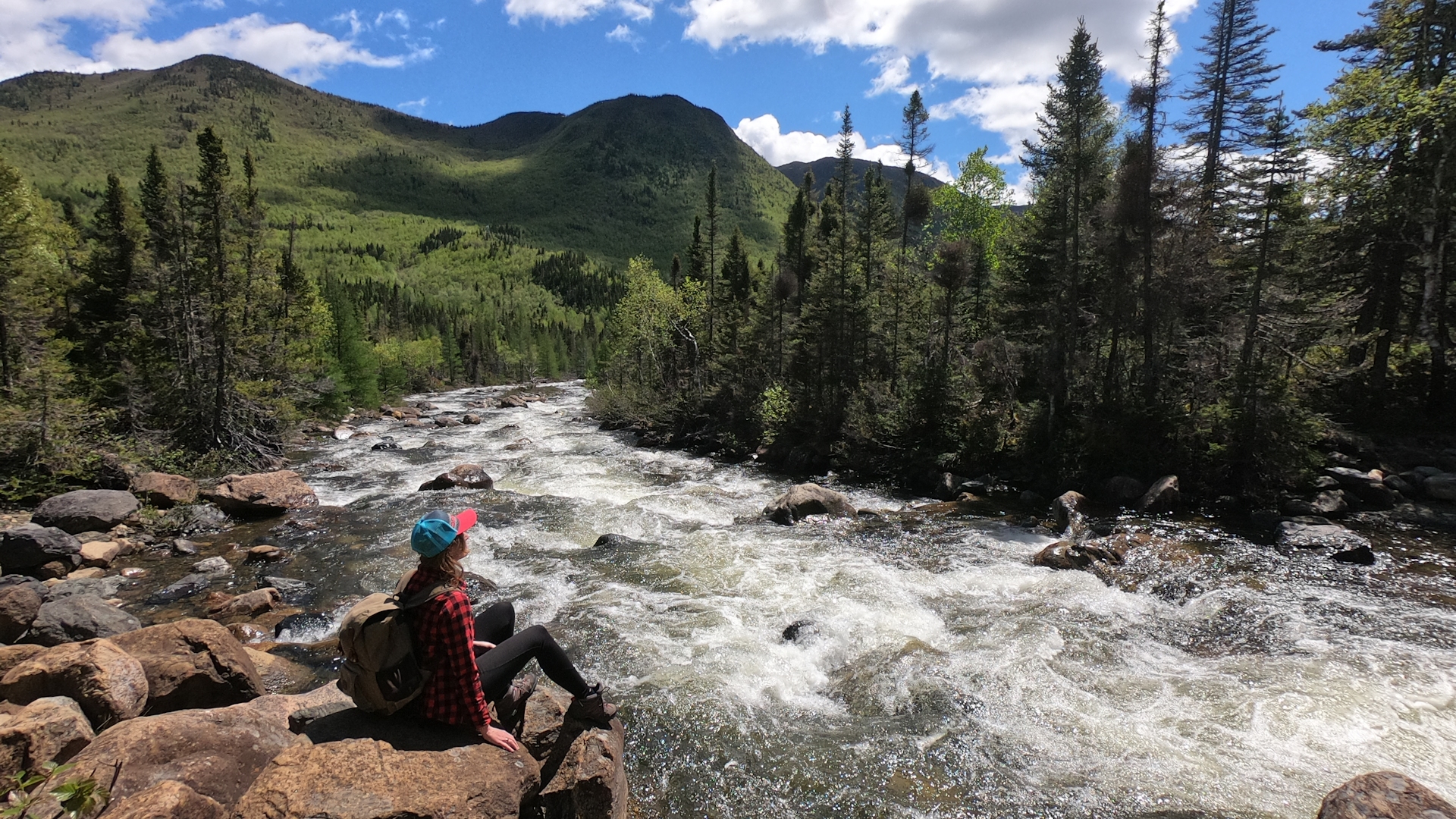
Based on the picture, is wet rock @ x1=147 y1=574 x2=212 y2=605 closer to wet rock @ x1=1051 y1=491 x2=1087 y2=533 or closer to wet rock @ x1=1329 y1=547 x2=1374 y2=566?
wet rock @ x1=1051 y1=491 x2=1087 y2=533

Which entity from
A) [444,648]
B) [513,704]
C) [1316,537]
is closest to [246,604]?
[513,704]

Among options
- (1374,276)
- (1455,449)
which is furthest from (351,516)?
(1374,276)

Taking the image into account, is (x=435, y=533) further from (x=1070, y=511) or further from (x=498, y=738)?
(x=1070, y=511)

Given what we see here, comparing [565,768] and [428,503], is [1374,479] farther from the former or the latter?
[428,503]

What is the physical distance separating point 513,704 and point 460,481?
58.9 feet

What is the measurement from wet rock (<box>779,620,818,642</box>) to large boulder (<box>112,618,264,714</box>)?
7081mm

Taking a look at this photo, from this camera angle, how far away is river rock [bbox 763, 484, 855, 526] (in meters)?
17.5

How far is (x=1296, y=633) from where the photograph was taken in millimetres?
9617

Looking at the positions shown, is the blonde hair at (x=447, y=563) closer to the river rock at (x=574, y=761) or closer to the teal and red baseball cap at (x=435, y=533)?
the teal and red baseball cap at (x=435, y=533)

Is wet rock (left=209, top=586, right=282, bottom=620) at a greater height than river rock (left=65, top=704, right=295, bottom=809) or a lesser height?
lesser

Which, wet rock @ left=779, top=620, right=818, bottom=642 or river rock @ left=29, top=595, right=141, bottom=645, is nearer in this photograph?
river rock @ left=29, top=595, right=141, bottom=645

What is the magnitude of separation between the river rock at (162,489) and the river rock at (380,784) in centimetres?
1826

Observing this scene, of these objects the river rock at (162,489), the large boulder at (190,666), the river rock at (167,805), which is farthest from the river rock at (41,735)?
the river rock at (162,489)

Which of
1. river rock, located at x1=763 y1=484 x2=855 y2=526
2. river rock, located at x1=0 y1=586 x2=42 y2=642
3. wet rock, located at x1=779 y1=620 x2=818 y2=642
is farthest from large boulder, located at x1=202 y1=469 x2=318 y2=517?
wet rock, located at x1=779 y1=620 x2=818 y2=642
